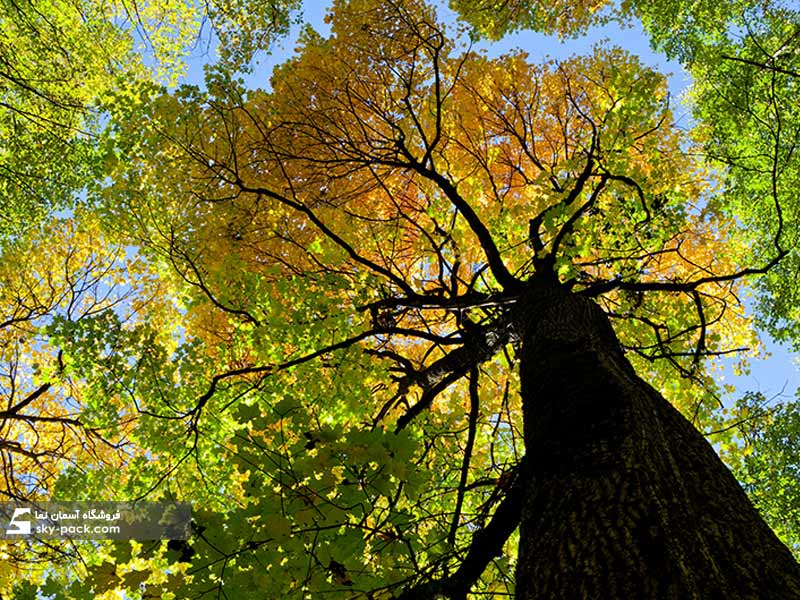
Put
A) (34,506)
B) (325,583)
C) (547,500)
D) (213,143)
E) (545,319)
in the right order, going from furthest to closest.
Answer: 1. (34,506)
2. (213,143)
3. (545,319)
4. (325,583)
5. (547,500)

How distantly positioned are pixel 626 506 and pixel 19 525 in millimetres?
8838

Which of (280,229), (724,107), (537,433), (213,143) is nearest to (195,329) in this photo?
(280,229)

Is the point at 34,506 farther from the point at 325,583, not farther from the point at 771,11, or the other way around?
the point at 771,11

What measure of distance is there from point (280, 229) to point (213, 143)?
145 centimetres

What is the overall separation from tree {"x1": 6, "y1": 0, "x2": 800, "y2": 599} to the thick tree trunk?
0.03 feet

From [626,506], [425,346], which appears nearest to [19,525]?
[425,346]

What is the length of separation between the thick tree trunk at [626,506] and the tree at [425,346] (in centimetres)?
1

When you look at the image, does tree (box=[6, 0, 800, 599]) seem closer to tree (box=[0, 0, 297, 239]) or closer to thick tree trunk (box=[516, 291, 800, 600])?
thick tree trunk (box=[516, 291, 800, 600])

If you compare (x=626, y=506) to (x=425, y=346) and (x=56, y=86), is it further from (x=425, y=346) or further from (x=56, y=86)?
(x=56, y=86)

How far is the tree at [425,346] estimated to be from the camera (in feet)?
6.40

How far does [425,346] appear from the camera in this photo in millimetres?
8680

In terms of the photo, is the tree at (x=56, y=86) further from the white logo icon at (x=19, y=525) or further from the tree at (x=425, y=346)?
the white logo icon at (x=19, y=525)

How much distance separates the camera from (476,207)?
7.32 meters

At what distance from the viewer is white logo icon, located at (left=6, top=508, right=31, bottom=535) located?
7152mm
